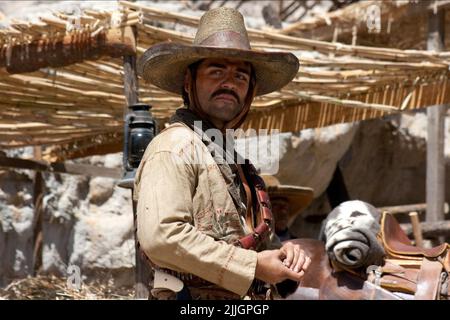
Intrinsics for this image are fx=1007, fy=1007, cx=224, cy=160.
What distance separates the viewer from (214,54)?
9.62 ft

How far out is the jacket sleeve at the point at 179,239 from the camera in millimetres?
2660

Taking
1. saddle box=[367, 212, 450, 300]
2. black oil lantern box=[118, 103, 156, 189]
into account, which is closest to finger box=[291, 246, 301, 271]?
saddle box=[367, 212, 450, 300]

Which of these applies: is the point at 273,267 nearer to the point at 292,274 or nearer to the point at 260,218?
the point at 292,274

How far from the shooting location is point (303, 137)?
32.7ft

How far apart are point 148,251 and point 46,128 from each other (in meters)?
4.46

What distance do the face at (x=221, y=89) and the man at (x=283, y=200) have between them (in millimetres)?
4395

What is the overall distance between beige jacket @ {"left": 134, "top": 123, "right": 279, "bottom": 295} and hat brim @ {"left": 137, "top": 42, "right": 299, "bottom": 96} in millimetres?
246

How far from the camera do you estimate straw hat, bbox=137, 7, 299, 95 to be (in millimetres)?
2961

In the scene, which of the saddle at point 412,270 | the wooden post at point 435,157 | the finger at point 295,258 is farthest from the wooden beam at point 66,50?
the wooden post at point 435,157

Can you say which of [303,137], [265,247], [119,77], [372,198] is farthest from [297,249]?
[372,198]

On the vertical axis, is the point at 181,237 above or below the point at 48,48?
below

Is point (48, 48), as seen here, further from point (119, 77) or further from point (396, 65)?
point (396, 65)

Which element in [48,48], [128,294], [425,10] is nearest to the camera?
[48,48]

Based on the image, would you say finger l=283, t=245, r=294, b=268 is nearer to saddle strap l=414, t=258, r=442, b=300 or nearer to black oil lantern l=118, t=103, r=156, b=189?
saddle strap l=414, t=258, r=442, b=300
